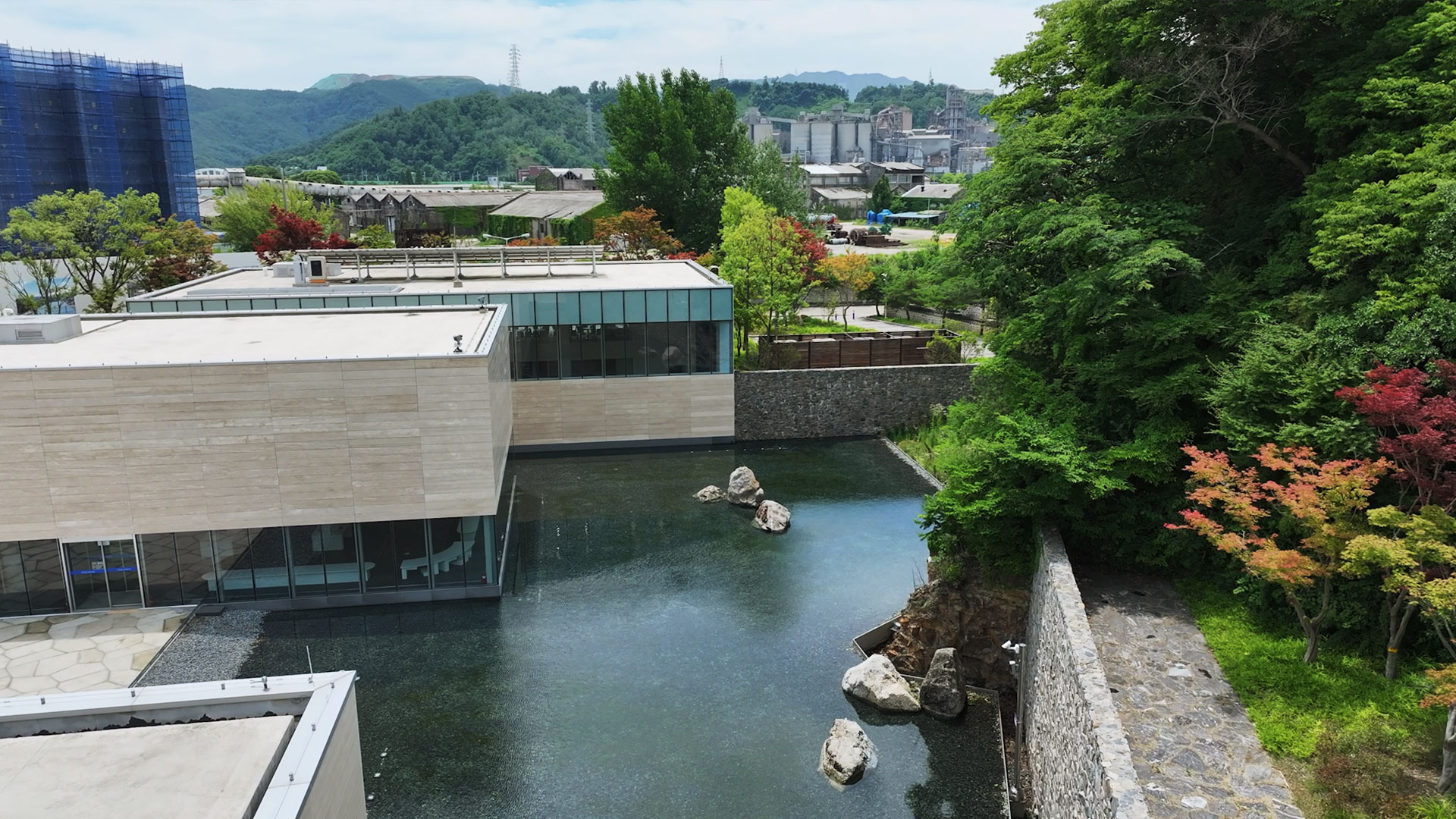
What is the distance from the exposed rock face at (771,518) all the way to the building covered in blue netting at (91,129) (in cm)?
6272

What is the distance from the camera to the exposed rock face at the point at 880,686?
1759 cm

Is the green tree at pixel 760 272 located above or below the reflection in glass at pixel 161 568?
above

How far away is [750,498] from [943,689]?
11449mm

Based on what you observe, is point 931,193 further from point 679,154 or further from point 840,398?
point 840,398

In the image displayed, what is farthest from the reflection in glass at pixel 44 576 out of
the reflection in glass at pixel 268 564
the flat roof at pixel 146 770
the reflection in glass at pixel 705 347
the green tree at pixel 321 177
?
the green tree at pixel 321 177

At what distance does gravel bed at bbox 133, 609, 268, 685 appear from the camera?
17.9 metres

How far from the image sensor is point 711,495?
1125 inches

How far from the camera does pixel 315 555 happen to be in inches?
830

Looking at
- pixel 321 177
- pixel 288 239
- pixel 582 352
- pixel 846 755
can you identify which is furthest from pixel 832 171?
pixel 846 755

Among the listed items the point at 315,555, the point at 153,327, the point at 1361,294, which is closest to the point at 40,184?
the point at 153,327

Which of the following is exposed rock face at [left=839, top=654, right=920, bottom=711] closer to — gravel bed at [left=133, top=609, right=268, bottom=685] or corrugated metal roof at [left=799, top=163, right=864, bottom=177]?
gravel bed at [left=133, top=609, right=268, bottom=685]

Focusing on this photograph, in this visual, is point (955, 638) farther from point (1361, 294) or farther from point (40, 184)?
point (40, 184)

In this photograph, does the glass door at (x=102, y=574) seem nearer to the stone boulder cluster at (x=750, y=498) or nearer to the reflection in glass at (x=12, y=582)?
the reflection in glass at (x=12, y=582)

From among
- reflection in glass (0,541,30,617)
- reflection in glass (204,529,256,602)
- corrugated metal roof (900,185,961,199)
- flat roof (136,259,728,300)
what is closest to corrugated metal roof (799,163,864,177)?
corrugated metal roof (900,185,961,199)
